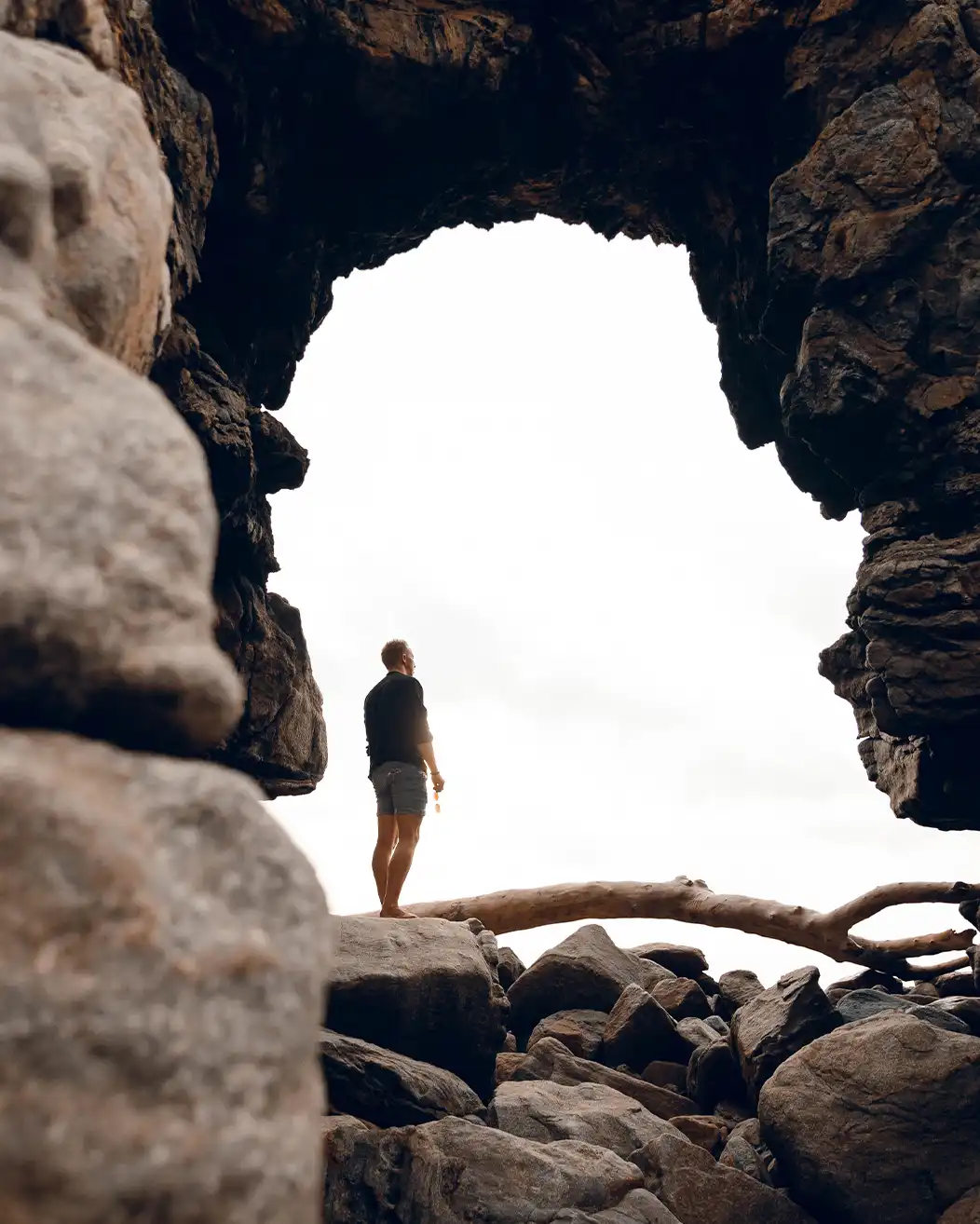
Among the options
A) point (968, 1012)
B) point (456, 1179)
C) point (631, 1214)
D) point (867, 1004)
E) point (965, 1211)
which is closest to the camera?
point (456, 1179)

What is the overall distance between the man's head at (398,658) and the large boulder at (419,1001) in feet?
11.4

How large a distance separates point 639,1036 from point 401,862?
9.92ft

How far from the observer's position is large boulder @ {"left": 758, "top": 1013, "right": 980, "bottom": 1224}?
7.37 metres

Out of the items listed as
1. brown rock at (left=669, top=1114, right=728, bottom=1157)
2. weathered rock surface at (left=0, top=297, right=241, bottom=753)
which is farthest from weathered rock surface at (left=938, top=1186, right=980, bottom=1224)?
weathered rock surface at (left=0, top=297, right=241, bottom=753)

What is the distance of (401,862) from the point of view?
10398 mm

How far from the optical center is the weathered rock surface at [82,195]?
7.59 ft

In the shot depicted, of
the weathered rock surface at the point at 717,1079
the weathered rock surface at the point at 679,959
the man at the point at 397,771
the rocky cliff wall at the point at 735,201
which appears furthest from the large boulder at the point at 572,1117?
the weathered rock surface at the point at 679,959

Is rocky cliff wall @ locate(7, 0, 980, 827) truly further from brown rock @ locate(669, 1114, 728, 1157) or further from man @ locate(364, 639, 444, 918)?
brown rock @ locate(669, 1114, 728, 1157)

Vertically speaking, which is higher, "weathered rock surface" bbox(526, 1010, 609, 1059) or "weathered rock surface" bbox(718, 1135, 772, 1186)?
"weathered rock surface" bbox(526, 1010, 609, 1059)

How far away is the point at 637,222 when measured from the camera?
13852mm

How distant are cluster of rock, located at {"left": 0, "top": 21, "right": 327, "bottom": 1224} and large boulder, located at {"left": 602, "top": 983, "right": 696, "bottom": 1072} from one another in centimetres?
876

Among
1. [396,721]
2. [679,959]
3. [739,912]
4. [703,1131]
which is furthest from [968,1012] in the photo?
[396,721]

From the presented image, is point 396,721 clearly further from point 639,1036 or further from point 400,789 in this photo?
point 639,1036

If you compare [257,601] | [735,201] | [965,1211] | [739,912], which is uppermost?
[735,201]
